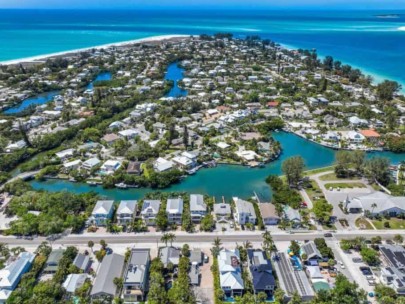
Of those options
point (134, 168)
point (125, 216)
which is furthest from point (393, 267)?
point (134, 168)

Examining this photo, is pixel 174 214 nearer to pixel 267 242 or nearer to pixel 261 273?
pixel 267 242

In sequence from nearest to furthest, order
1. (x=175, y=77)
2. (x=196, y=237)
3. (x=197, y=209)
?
(x=196, y=237) < (x=197, y=209) < (x=175, y=77)

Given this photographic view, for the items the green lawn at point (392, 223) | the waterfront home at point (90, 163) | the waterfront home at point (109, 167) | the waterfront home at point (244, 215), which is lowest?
the green lawn at point (392, 223)

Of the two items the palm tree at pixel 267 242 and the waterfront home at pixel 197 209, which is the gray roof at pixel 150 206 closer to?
the waterfront home at pixel 197 209

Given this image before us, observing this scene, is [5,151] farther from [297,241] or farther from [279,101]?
[279,101]

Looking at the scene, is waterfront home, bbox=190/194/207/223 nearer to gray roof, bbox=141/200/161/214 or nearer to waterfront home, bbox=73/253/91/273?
gray roof, bbox=141/200/161/214

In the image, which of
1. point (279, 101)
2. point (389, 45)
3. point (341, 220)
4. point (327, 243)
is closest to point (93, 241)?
point (327, 243)

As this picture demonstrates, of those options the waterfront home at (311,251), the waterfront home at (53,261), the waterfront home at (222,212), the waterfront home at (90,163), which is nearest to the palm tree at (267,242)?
the waterfront home at (311,251)
